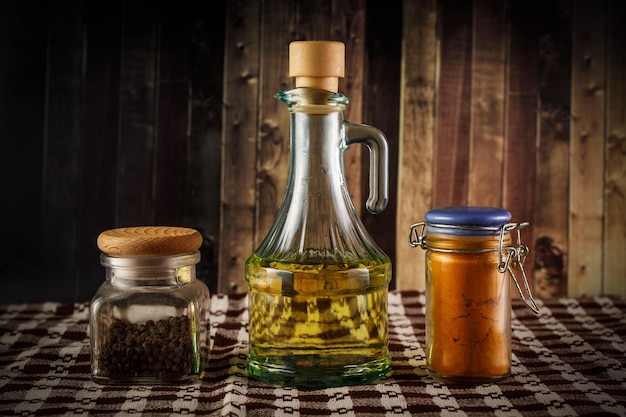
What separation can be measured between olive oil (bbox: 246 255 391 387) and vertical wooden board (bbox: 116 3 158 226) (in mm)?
798

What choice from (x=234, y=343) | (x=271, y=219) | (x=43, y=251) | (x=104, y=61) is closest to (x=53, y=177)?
(x=43, y=251)

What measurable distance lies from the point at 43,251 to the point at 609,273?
1288 mm

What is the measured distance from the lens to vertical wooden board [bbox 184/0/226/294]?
70.3 inches

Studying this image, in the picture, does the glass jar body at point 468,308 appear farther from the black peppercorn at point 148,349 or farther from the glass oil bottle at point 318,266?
the black peppercorn at point 148,349

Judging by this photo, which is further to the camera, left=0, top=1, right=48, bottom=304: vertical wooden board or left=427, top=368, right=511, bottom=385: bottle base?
left=0, top=1, right=48, bottom=304: vertical wooden board

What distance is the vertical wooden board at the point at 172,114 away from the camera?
5.84 ft

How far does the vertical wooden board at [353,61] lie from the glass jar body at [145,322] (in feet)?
2.72

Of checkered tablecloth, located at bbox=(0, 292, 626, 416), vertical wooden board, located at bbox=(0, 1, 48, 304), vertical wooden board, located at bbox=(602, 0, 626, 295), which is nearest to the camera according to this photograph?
checkered tablecloth, located at bbox=(0, 292, 626, 416)

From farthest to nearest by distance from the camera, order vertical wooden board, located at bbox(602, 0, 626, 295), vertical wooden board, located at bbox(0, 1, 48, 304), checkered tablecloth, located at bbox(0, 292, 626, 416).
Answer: vertical wooden board, located at bbox(602, 0, 626, 295) → vertical wooden board, located at bbox(0, 1, 48, 304) → checkered tablecloth, located at bbox(0, 292, 626, 416)

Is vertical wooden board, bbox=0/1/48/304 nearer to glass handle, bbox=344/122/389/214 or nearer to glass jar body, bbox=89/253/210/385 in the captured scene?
glass jar body, bbox=89/253/210/385

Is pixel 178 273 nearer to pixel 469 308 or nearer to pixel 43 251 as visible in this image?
pixel 469 308

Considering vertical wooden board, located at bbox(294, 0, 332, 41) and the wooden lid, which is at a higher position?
vertical wooden board, located at bbox(294, 0, 332, 41)

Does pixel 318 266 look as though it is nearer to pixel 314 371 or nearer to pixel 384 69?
pixel 314 371

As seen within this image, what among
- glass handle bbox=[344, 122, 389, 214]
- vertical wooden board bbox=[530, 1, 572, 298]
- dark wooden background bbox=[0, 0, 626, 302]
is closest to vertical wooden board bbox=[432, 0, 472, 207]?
dark wooden background bbox=[0, 0, 626, 302]
